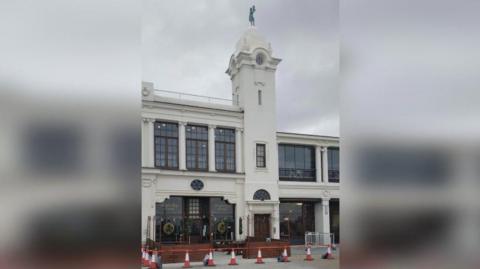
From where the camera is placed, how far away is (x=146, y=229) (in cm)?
1349

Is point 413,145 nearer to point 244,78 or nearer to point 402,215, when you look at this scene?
point 402,215

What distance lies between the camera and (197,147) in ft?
50.2

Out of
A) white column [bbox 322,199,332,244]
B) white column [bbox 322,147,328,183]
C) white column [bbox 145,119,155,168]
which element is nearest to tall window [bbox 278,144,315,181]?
white column [bbox 322,147,328,183]

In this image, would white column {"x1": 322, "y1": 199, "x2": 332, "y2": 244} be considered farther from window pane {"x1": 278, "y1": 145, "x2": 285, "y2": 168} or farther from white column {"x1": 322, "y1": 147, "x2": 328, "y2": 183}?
window pane {"x1": 278, "y1": 145, "x2": 285, "y2": 168}

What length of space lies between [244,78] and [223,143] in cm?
300

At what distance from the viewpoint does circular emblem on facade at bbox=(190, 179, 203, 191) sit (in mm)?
15070

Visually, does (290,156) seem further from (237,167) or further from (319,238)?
(319,238)

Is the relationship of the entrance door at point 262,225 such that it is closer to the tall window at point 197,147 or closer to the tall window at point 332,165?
the tall window at point 197,147

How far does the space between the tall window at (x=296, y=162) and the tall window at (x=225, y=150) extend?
2.45 metres

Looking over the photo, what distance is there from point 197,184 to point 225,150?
Result: 1.90 meters

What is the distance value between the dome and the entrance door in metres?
7.24

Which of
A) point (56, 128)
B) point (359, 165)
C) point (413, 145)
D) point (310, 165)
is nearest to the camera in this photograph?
point (56, 128)

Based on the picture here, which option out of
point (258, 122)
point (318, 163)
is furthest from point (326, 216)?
point (258, 122)

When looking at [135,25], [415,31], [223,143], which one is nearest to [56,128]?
[135,25]
